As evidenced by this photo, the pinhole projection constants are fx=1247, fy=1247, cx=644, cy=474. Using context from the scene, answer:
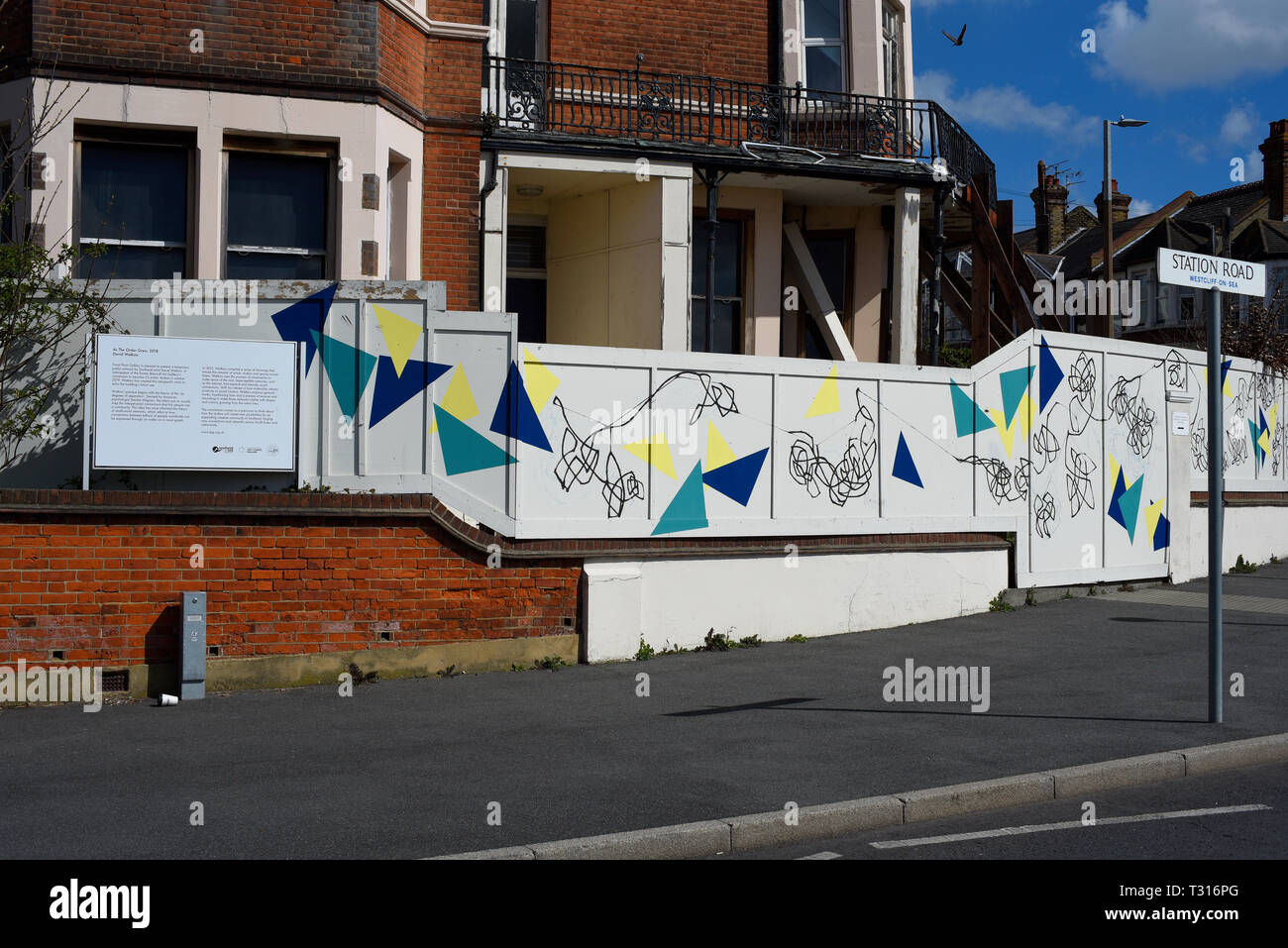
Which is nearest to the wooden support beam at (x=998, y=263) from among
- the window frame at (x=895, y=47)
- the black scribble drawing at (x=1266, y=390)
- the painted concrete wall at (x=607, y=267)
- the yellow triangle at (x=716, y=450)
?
the window frame at (x=895, y=47)

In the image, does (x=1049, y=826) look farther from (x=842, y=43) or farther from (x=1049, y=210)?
(x=1049, y=210)

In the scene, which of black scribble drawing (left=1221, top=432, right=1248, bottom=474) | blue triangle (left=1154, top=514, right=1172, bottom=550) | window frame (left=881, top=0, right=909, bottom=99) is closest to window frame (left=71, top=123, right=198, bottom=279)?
window frame (left=881, top=0, right=909, bottom=99)

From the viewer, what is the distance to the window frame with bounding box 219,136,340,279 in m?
12.4

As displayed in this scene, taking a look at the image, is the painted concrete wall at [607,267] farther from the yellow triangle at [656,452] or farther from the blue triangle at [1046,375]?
the blue triangle at [1046,375]

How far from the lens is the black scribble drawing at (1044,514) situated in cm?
1462

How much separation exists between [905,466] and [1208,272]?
16.5ft

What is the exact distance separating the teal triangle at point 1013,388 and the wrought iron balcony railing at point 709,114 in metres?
4.35

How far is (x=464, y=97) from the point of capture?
1434 cm

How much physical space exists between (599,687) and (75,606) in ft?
13.5

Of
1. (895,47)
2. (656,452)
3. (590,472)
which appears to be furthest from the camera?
(895,47)

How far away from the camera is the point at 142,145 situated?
12414 mm

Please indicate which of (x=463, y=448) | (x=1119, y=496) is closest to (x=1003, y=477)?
(x=1119, y=496)

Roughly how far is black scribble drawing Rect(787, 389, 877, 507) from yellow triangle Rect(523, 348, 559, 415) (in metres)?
2.71
